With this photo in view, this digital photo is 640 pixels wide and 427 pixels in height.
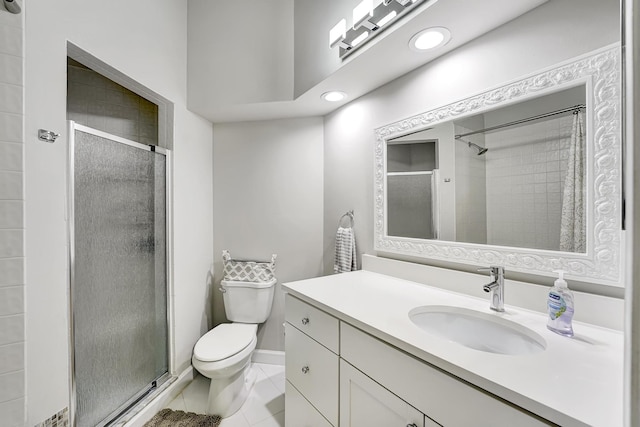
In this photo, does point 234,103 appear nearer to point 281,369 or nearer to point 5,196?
point 5,196

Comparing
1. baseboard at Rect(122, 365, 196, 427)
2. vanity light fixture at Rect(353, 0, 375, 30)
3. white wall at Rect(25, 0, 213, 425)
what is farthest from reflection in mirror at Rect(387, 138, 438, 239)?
baseboard at Rect(122, 365, 196, 427)

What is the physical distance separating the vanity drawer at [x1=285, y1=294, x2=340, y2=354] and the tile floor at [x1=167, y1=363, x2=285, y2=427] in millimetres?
727

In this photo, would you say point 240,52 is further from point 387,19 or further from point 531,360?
point 531,360

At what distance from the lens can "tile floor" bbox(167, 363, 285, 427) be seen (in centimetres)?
161

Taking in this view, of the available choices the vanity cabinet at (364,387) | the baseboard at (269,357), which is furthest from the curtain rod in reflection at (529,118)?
the baseboard at (269,357)

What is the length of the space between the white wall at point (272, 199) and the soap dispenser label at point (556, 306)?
1.48m

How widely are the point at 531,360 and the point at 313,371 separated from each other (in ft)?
2.83

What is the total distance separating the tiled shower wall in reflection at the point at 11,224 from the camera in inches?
35.8

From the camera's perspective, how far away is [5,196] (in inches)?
36.2

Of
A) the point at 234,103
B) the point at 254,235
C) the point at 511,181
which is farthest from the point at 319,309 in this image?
the point at 234,103

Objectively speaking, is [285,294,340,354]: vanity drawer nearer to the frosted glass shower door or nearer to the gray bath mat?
the gray bath mat

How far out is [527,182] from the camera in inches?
41.6

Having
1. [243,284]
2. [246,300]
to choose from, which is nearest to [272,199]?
[243,284]

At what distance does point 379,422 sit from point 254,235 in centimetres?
163
